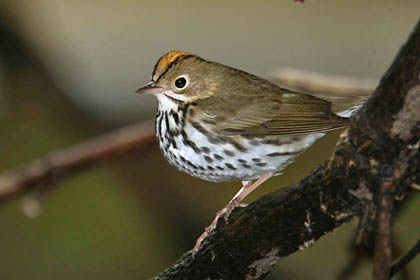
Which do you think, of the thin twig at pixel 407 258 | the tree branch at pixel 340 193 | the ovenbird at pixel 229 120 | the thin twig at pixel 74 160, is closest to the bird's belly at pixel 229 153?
the ovenbird at pixel 229 120

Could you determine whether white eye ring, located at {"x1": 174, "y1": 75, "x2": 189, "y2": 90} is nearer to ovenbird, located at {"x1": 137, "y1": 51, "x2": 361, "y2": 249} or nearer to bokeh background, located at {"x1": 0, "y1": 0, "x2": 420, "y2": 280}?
ovenbird, located at {"x1": 137, "y1": 51, "x2": 361, "y2": 249}

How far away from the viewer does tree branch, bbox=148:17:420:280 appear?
5.76 feet

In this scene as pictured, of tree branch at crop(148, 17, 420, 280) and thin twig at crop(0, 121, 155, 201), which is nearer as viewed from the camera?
tree branch at crop(148, 17, 420, 280)

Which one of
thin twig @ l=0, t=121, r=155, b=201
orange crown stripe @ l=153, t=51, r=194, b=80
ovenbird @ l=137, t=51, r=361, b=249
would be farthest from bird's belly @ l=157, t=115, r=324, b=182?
thin twig @ l=0, t=121, r=155, b=201

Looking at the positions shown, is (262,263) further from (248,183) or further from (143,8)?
(143,8)

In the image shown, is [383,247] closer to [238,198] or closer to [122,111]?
[238,198]

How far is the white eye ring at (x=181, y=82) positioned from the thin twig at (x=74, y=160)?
4.06 feet

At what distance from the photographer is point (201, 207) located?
545 cm

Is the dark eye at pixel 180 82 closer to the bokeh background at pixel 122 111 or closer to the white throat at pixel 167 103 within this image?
the white throat at pixel 167 103

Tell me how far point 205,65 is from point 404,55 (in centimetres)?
154

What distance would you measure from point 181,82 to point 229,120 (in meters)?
0.27

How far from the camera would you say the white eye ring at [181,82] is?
3.11 m

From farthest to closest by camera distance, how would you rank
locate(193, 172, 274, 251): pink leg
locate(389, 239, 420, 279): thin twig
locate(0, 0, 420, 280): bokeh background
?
locate(0, 0, 420, 280): bokeh background → locate(193, 172, 274, 251): pink leg → locate(389, 239, 420, 279): thin twig

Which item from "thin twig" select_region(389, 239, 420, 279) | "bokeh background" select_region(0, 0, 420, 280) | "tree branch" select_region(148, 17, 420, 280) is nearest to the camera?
"tree branch" select_region(148, 17, 420, 280)
